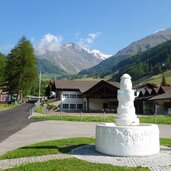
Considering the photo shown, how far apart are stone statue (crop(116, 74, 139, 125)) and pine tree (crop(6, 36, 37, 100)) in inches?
2638

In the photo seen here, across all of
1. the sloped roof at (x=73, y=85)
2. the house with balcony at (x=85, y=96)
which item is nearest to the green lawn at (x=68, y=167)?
the house with balcony at (x=85, y=96)

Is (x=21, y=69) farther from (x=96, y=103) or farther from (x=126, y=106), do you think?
(x=126, y=106)

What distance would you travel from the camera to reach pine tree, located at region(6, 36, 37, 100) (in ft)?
258

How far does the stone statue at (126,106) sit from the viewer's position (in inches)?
517

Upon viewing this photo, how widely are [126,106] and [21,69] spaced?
67.6 metres

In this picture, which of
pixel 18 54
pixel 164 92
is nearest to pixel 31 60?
pixel 18 54

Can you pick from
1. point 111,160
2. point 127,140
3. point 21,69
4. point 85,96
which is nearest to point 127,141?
point 127,140

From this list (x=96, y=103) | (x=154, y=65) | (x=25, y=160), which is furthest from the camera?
(x=154, y=65)

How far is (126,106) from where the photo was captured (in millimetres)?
13391

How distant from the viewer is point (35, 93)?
6043 inches

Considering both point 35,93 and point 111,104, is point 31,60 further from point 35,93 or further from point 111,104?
point 35,93

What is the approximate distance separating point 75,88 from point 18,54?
1985 cm

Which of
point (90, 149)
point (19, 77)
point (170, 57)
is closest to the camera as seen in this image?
point (90, 149)

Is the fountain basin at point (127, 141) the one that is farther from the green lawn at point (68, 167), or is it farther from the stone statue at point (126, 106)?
the green lawn at point (68, 167)
